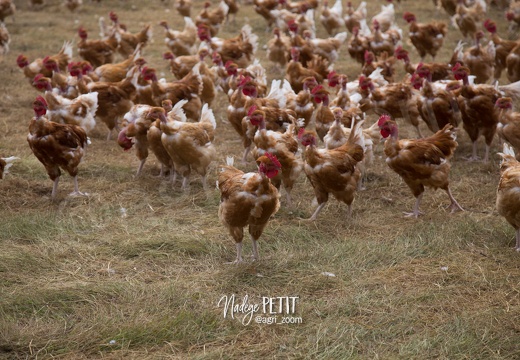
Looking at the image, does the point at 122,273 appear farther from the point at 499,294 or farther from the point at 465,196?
the point at 465,196

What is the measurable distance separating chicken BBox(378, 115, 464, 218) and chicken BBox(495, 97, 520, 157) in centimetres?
100

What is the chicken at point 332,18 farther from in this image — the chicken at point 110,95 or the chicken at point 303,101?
the chicken at point 110,95

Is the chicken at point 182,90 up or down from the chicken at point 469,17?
up

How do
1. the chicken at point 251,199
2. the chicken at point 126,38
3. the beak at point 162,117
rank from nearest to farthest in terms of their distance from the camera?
1. the chicken at point 251,199
2. the beak at point 162,117
3. the chicken at point 126,38

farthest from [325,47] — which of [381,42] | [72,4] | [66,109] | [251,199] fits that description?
[72,4]

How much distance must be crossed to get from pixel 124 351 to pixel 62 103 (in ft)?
15.4

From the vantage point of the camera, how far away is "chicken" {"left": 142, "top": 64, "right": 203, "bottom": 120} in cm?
887

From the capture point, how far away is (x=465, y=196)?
7.46 metres

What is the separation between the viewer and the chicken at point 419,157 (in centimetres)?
671

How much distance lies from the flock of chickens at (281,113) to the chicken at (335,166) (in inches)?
0.5

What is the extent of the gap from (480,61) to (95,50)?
6630 mm

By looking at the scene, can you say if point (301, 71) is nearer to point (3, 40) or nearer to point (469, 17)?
point (469, 17)

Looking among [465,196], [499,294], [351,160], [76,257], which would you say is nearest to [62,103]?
[76,257]

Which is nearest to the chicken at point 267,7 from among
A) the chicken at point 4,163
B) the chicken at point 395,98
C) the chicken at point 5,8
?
the chicken at point 5,8
